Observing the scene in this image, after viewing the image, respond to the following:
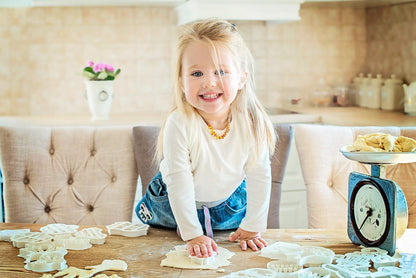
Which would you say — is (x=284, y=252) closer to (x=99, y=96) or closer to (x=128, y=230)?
(x=128, y=230)

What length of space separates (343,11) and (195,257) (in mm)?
2732

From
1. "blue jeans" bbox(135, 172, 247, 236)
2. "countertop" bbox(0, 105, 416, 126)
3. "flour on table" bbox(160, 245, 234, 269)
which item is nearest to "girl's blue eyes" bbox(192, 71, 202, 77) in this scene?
"blue jeans" bbox(135, 172, 247, 236)

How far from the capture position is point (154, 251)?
121 centimetres

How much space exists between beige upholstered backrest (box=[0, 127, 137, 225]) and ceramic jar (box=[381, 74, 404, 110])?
1868 mm

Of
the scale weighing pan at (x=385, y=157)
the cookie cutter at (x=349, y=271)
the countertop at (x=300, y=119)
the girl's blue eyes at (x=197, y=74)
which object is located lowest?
the cookie cutter at (x=349, y=271)

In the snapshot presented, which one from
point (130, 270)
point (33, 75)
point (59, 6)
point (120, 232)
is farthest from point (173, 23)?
point (130, 270)

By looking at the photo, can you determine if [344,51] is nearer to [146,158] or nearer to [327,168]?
[327,168]

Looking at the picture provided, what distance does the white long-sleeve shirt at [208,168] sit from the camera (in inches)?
53.3

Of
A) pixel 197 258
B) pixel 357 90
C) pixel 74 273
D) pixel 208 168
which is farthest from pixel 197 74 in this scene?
pixel 357 90

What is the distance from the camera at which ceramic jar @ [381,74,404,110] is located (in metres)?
3.10

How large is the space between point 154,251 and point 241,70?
0.56 metres

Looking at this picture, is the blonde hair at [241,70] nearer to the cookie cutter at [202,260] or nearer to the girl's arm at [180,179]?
the girl's arm at [180,179]

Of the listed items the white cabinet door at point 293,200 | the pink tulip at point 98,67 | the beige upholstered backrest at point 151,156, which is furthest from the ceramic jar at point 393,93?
the pink tulip at point 98,67

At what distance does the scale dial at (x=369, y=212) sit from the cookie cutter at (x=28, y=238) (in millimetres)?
737
